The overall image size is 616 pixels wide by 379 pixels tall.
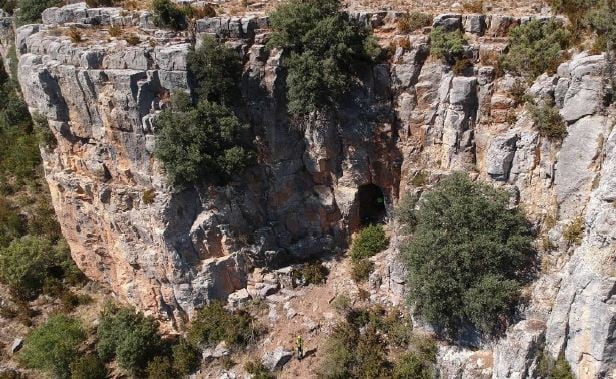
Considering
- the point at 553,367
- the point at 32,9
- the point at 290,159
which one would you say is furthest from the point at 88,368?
the point at 32,9

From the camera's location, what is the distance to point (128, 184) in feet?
73.4

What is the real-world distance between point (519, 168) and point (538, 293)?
4.55m

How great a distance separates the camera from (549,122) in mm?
17000

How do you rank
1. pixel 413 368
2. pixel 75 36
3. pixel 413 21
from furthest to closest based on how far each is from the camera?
pixel 75 36 → pixel 413 21 → pixel 413 368

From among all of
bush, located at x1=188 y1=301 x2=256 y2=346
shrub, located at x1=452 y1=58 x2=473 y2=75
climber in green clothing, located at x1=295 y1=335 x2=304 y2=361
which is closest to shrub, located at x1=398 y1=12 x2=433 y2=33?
shrub, located at x1=452 y1=58 x2=473 y2=75

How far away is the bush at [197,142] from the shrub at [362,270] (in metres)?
7.03

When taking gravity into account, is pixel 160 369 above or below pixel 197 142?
below

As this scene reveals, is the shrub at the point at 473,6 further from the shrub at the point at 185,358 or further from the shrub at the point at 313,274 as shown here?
the shrub at the point at 185,358

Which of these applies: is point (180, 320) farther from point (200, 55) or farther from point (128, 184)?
point (200, 55)

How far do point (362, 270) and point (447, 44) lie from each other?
10.4 metres

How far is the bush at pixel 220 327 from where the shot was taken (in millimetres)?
21844

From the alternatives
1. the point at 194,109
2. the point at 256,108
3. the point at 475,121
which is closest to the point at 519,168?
the point at 475,121

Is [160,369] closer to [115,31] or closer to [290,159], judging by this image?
[290,159]

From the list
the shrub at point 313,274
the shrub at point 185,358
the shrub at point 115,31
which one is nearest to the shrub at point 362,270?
the shrub at point 313,274
